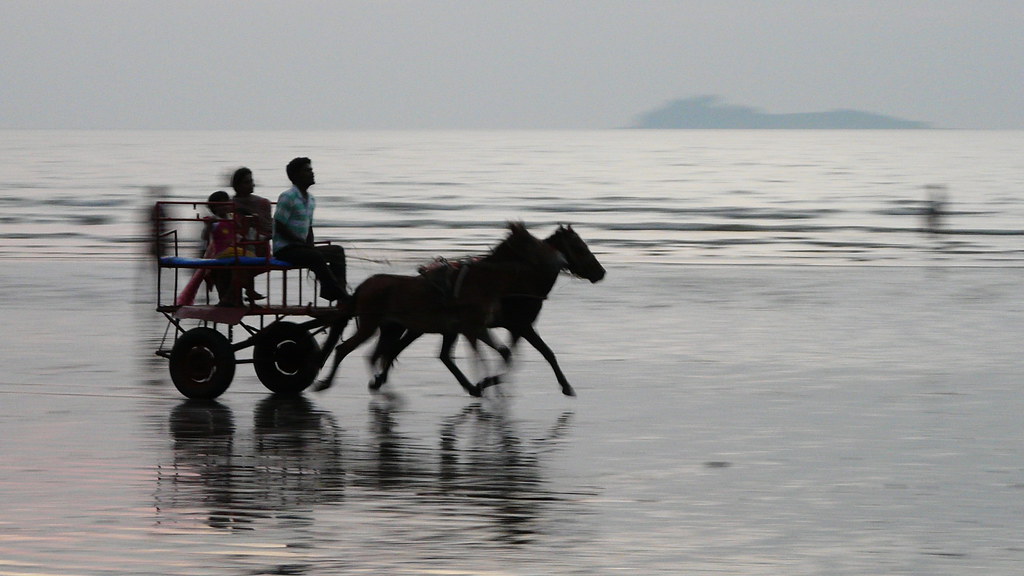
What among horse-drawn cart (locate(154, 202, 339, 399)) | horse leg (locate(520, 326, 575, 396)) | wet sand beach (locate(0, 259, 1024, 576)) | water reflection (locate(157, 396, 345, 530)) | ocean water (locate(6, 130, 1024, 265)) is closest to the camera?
wet sand beach (locate(0, 259, 1024, 576))

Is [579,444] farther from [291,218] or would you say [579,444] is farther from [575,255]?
[291,218]

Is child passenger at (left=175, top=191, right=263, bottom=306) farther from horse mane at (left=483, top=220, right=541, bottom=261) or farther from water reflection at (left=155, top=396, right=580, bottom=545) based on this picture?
horse mane at (left=483, top=220, right=541, bottom=261)

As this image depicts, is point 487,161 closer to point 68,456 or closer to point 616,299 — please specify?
point 616,299

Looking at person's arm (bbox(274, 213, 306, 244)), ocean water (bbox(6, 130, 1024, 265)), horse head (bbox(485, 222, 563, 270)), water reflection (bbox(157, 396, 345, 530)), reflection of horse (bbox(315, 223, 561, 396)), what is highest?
person's arm (bbox(274, 213, 306, 244))

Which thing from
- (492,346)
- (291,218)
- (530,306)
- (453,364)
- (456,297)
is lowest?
(453,364)

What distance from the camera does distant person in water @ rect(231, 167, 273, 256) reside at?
1239cm

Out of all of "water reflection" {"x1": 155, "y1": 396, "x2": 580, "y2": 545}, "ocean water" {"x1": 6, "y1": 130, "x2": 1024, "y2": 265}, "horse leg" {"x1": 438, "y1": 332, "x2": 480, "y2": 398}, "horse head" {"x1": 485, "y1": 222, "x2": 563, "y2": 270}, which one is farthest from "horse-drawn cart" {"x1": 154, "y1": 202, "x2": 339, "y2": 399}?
"ocean water" {"x1": 6, "y1": 130, "x2": 1024, "y2": 265}

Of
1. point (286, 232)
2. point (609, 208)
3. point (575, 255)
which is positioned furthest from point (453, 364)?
point (609, 208)

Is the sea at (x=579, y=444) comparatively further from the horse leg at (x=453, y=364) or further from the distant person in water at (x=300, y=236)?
the distant person in water at (x=300, y=236)

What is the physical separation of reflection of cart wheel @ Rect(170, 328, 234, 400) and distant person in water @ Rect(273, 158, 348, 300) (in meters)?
0.86

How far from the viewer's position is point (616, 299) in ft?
69.8

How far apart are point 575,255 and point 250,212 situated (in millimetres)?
2582

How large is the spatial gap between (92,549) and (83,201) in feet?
174

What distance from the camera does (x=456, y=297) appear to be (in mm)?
12125
